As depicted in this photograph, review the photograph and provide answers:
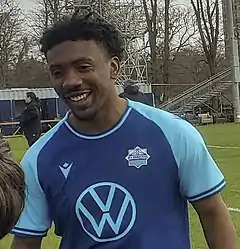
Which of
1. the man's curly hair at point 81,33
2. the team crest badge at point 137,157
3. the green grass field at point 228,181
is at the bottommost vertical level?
the green grass field at point 228,181

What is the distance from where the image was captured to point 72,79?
266 centimetres

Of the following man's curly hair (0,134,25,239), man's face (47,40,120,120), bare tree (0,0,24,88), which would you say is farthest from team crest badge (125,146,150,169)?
bare tree (0,0,24,88)

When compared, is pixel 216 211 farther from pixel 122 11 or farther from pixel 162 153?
→ pixel 122 11

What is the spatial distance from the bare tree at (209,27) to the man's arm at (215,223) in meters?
49.6

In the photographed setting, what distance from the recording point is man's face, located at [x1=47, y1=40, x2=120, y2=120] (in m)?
2.67

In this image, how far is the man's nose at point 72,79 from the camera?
104 inches

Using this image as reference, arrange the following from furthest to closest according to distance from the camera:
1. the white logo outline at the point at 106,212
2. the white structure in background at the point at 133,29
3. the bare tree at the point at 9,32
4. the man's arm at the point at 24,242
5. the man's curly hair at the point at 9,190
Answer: the bare tree at the point at 9,32 < the white structure in background at the point at 133,29 < the man's arm at the point at 24,242 < the white logo outline at the point at 106,212 < the man's curly hair at the point at 9,190

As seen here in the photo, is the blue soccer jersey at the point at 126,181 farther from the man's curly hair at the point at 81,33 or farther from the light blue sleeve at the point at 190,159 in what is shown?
the man's curly hair at the point at 81,33

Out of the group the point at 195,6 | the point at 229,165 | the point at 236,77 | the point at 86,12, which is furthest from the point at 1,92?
the point at 86,12

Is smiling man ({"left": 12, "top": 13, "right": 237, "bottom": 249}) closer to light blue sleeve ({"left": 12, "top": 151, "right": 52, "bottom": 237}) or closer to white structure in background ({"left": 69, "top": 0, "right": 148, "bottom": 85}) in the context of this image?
light blue sleeve ({"left": 12, "top": 151, "right": 52, "bottom": 237})

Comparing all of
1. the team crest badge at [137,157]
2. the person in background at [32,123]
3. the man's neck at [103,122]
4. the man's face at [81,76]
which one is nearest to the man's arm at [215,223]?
the team crest badge at [137,157]

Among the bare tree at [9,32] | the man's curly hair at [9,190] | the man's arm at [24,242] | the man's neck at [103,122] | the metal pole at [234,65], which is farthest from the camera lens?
the bare tree at [9,32]

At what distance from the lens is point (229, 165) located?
1425 cm

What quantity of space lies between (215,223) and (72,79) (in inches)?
30.5
